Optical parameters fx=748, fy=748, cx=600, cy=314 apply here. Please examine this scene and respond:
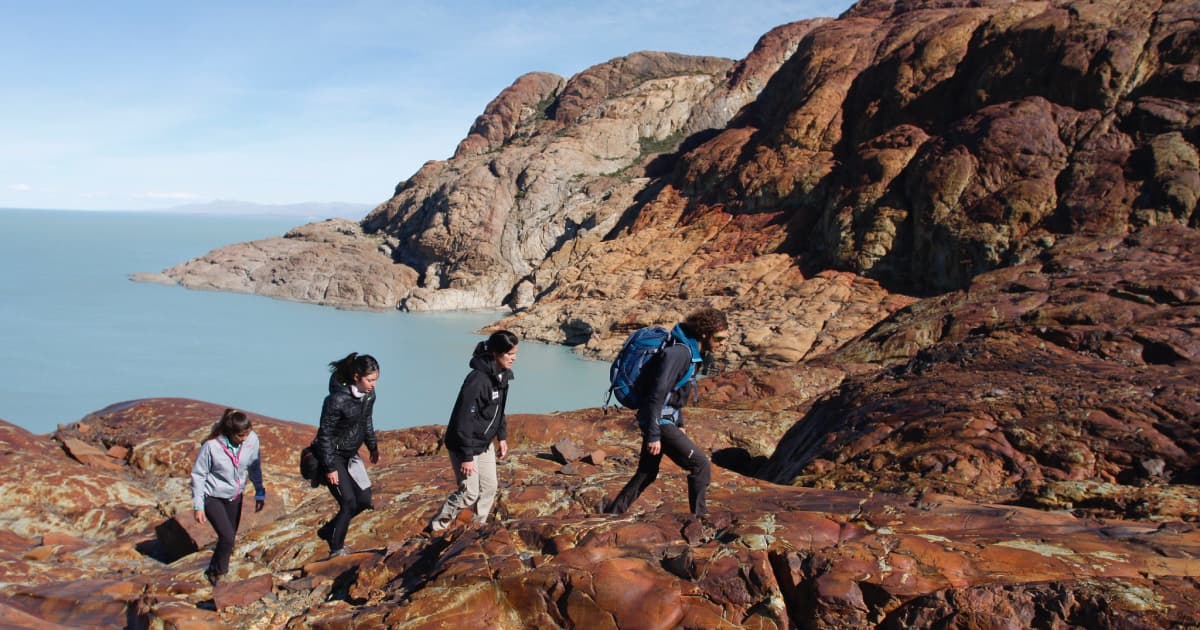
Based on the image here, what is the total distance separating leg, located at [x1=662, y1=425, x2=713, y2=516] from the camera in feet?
16.8

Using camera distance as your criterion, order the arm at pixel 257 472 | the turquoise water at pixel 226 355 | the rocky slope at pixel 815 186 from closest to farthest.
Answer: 1. the arm at pixel 257 472
2. the turquoise water at pixel 226 355
3. the rocky slope at pixel 815 186

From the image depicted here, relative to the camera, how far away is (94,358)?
28750 mm

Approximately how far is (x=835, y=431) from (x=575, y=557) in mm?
5876

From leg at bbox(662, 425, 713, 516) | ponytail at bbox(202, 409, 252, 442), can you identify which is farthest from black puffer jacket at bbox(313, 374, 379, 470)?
leg at bbox(662, 425, 713, 516)

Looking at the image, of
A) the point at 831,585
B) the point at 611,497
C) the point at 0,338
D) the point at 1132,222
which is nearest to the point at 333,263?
the point at 0,338

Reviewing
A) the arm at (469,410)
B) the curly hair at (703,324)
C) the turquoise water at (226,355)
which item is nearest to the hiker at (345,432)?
the arm at (469,410)

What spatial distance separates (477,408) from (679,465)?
1.48m

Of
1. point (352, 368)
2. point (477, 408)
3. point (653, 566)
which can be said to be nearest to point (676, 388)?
point (653, 566)

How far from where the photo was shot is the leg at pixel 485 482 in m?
5.55

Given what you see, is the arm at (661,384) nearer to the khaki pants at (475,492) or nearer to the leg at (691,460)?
the leg at (691,460)

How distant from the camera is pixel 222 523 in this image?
5.89 m

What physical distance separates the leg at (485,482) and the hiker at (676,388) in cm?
119

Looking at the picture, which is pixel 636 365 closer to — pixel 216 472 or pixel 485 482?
pixel 485 482

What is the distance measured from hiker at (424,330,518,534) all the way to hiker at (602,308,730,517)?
A: 1.00 meters
